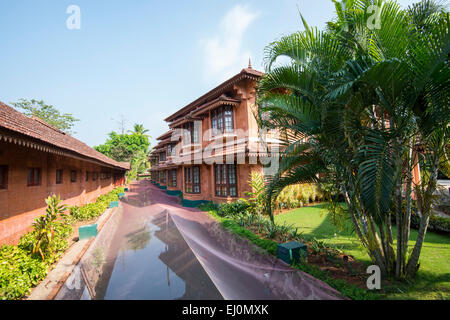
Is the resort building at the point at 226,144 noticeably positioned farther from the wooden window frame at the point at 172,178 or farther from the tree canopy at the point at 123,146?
the tree canopy at the point at 123,146

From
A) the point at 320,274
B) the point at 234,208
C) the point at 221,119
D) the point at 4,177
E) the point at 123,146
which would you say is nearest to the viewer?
the point at 320,274

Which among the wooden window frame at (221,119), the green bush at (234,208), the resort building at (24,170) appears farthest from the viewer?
the wooden window frame at (221,119)

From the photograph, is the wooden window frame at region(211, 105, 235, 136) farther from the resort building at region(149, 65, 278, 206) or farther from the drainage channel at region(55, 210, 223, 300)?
the drainage channel at region(55, 210, 223, 300)

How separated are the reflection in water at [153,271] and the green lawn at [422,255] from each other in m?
3.60

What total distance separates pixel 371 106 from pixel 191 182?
44.7 ft

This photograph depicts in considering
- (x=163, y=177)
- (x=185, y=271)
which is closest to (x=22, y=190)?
(x=185, y=271)

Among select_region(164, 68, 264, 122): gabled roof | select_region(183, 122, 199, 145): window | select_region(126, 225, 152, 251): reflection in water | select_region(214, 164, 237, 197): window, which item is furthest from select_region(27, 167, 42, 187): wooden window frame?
select_region(164, 68, 264, 122): gabled roof

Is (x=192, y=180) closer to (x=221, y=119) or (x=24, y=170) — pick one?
(x=221, y=119)

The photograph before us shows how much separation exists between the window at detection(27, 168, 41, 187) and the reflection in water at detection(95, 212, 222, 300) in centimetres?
369

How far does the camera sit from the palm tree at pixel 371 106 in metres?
2.83

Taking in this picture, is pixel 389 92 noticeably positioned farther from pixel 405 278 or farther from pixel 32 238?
pixel 32 238

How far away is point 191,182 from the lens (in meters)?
15.9

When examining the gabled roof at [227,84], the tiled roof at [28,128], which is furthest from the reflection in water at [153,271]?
the gabled roof at [227,84]

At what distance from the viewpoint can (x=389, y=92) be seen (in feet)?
10.2
